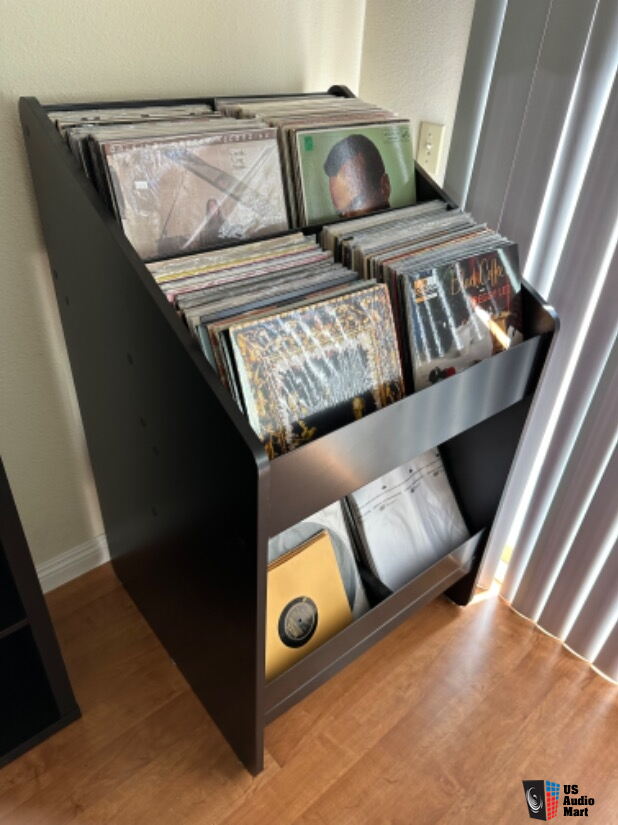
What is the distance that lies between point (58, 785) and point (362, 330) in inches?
40.9

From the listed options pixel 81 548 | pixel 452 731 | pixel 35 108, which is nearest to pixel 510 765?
pixel 452 731

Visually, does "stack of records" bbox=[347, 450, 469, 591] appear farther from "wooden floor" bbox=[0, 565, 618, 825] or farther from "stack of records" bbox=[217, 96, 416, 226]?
"stack of records" bbox=[217, 96, 416, 226]

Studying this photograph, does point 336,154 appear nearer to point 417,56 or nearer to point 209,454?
point 417,56

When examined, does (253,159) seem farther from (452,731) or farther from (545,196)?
(452,731)

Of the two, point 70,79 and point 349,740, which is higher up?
point 70,79

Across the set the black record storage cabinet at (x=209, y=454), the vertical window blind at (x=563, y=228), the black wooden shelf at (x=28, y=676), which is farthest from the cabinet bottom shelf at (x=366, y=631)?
the black wooden shelf at (x=28, y=676)

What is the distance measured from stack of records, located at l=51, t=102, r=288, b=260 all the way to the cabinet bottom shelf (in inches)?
29.8

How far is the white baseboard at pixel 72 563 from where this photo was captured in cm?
148

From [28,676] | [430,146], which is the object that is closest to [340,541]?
[28,676]

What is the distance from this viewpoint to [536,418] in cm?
131

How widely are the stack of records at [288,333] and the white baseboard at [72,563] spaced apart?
2.94 feet

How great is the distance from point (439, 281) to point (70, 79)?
2.28 ft

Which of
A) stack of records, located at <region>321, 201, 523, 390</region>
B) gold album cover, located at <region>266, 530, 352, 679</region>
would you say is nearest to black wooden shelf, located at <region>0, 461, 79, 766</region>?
gold album cover, located at <region>266, 530, 352, 679</region>

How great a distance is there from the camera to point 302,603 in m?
1.16
